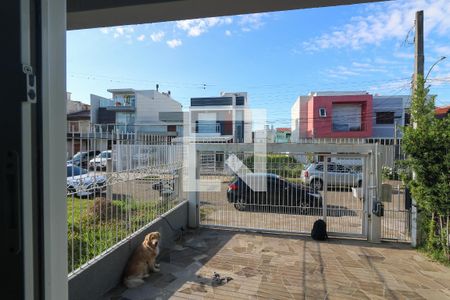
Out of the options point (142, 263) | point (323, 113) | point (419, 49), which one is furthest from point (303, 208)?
point (323, 113)

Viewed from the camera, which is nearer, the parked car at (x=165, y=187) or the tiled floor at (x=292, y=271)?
the tiled floor at (x=292, y=271)

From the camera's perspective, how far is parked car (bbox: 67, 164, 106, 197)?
2.86 meters

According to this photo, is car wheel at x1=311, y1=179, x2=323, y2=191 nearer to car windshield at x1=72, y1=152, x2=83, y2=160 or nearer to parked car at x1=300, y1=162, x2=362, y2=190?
parked car at x1=300, y1=162, x2=362, y2=190

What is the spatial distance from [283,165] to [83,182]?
4.08 metres

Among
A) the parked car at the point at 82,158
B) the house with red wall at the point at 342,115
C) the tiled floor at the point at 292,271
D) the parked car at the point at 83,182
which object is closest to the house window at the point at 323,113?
the house with red wall at the point at 342,115

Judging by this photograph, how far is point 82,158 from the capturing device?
2977mm

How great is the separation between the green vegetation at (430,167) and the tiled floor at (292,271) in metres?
0.46

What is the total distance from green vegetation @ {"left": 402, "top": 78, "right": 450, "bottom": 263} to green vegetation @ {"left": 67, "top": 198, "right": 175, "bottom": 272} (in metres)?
4.58

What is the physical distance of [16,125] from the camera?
577 millimetres

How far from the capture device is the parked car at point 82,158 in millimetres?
2834

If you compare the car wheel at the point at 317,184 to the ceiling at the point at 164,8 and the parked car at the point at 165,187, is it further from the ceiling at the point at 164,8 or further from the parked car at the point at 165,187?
the ceiling at the point at 164,8

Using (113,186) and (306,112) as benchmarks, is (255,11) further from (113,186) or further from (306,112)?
(306,112)

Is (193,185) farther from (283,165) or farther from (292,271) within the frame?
(292,271)

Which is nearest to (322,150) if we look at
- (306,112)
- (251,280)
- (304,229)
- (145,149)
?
(304,229)
